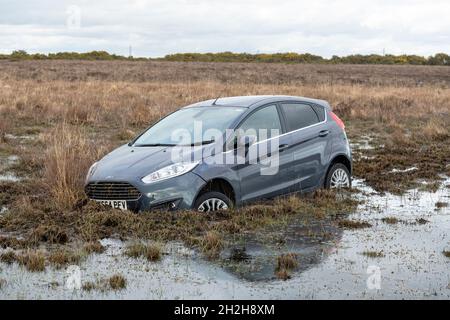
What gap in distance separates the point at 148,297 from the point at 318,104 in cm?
550

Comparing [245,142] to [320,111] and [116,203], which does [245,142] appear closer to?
[116,203]

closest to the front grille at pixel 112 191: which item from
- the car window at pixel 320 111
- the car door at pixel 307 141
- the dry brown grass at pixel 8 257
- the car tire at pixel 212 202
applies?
the car tire at pixel 212 202

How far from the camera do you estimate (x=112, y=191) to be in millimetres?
8984

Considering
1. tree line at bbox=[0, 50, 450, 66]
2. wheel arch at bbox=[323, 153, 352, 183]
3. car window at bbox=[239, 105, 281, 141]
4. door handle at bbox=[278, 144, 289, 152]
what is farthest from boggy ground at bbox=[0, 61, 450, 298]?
tree line at bbox=[0, 50, 450, 66]

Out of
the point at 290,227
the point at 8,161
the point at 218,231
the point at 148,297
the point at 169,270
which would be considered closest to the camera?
the point at 148,297

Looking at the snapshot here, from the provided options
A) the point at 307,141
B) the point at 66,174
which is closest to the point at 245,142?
the point at 307,141

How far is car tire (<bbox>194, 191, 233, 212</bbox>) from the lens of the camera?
880 cm

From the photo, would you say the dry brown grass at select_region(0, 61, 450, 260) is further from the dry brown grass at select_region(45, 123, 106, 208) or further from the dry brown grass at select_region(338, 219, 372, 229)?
the dry brown grass at select_region(338, 219, 372, 229)

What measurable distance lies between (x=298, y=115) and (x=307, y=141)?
1.43ft

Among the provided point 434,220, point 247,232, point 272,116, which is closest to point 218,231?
point 247,232

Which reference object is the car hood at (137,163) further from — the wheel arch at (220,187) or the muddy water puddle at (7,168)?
the muddy water puddle at (7,168)

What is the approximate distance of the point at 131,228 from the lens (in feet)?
27.3

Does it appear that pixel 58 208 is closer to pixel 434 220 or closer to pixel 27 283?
pixel 27 283

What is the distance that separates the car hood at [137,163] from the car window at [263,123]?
33.8 inches
